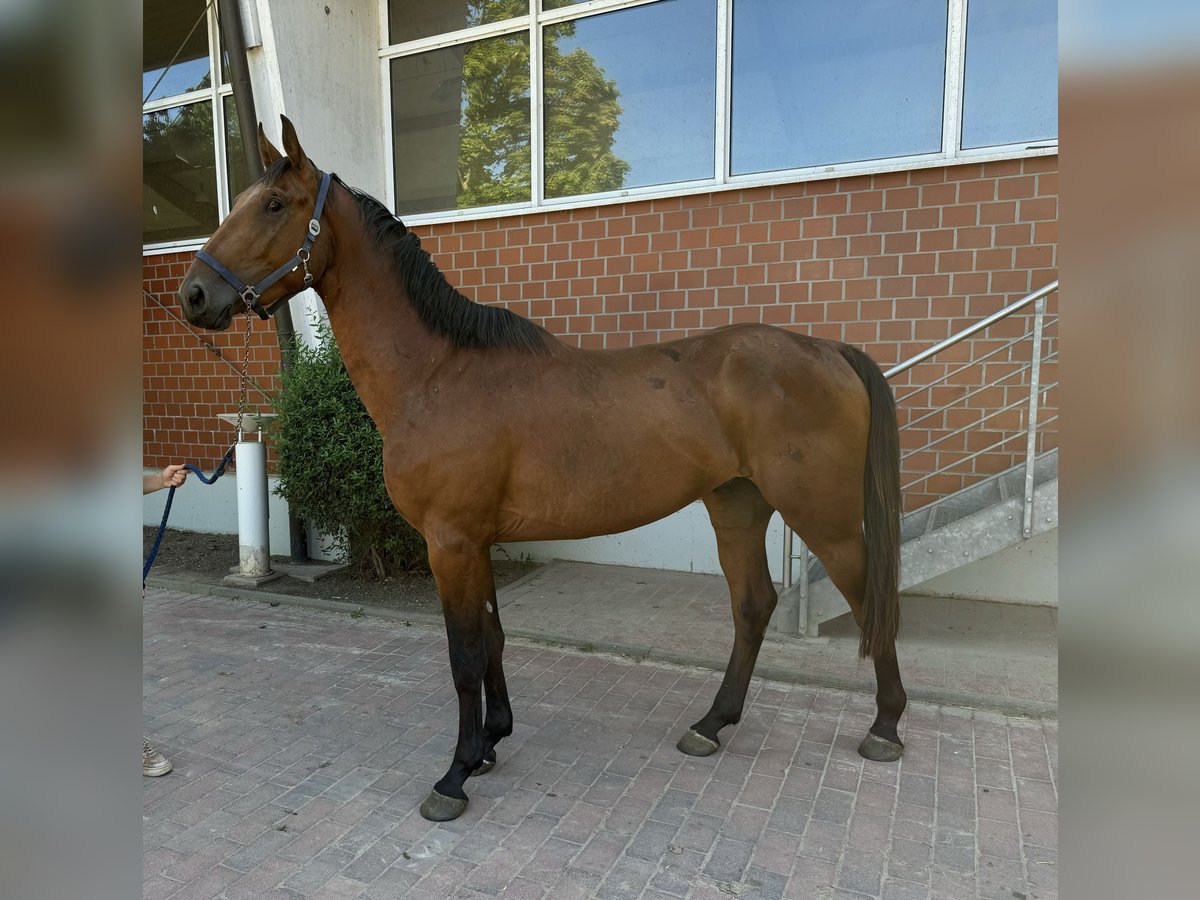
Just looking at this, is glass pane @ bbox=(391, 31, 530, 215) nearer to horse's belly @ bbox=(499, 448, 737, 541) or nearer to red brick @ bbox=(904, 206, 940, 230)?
red brick @ bbox=(904, 206, 940, 230)

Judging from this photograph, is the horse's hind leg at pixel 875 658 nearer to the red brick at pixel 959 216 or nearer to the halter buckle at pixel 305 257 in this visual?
the halter buckle at pixel 305 257

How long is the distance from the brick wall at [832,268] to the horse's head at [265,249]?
3.26m

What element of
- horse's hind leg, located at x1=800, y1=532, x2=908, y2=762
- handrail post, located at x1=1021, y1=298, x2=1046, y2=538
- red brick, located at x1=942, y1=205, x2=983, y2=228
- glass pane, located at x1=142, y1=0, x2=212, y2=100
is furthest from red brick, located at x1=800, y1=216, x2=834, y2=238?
glass pane, located at x1=142, y1=0, x2=212, y2=100

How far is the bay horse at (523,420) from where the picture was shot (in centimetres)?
241

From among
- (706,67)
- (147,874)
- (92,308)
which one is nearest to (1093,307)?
(92,308)

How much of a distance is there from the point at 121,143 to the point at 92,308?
0.13 m

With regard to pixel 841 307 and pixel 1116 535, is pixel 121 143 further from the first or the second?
pixel 841 307

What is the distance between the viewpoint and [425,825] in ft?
7.75

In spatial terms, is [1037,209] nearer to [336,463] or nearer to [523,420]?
[523,420]

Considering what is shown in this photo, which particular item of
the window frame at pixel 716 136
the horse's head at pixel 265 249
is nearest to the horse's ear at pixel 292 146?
the horse's head at pixel 265 249

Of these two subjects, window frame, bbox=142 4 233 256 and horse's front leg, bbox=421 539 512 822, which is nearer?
horse's front leg, bbox=421 539 512 822

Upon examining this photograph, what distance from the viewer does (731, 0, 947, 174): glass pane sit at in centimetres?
463

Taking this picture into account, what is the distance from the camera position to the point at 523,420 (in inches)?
98.9

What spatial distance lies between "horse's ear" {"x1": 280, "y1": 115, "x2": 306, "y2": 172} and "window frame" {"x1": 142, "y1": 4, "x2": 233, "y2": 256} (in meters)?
5.22
